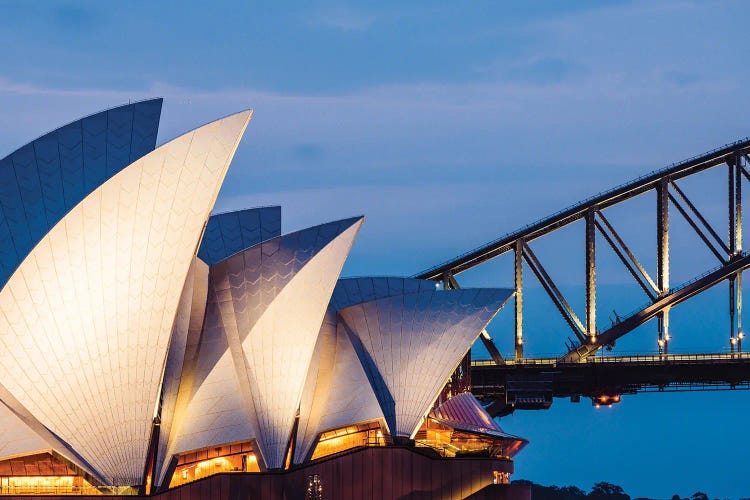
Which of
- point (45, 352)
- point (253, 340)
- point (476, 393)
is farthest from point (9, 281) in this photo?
point (476, 393)

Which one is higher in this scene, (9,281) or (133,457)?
(9,281)

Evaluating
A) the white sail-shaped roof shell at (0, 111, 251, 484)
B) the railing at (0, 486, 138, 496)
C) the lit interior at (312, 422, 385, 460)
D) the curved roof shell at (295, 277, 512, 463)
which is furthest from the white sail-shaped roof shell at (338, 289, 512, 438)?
the railing at (0, 486, 138, 496)

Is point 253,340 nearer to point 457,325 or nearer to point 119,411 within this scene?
point 119,411

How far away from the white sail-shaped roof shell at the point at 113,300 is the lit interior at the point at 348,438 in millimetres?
11971

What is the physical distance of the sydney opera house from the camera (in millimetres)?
57094

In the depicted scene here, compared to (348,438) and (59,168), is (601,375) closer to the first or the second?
(348,438)

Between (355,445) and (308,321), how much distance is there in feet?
30.3

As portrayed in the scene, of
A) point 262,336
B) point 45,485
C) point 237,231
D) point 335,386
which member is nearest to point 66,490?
point 45,485

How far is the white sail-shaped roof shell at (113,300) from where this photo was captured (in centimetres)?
5616

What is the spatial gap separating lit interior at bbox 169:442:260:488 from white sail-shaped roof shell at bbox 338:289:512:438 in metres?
9.17

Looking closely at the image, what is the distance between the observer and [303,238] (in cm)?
6531

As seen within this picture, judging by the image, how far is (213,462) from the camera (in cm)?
6538

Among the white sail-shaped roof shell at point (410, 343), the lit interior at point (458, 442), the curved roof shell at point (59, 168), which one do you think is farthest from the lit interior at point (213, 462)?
the curved roof shell at point (59, 168)

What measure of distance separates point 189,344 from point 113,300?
5984 millimetres
